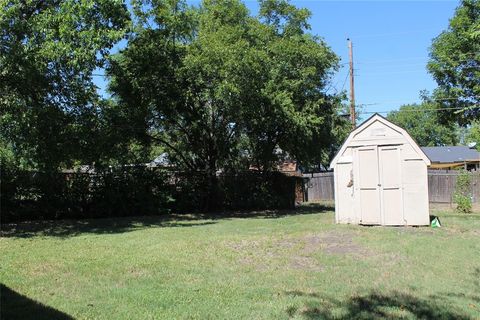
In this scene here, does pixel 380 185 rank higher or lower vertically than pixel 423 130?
lower

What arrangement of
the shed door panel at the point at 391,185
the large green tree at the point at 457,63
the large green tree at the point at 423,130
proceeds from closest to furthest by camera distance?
the shed door panel at the point at 391,185, the large green tree at the point at 457,63, the large green tree at the point at 423,130

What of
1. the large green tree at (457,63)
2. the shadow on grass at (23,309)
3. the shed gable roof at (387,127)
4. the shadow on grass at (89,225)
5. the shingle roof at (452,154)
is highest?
the large green tree at (457,63)

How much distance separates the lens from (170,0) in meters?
20.0

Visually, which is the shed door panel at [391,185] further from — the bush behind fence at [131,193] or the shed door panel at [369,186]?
the bush behind fence at [131,193]

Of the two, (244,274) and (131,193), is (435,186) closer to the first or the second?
(131,193)

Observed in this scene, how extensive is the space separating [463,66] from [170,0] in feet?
62.3

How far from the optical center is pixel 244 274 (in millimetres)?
8359

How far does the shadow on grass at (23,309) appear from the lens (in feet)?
18.9

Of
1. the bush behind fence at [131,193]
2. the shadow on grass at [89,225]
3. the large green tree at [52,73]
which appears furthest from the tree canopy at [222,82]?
the shadow on grass at [89,225]

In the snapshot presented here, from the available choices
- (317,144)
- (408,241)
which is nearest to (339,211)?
(408,241)

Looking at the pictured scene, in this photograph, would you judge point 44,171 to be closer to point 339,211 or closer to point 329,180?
point 339,211

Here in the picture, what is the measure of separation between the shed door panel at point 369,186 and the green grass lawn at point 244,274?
1.07 metres

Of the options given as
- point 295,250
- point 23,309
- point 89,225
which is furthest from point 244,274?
point 89,225

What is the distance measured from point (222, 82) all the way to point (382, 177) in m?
6.86
